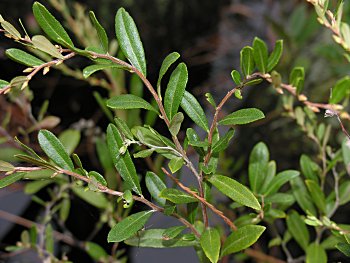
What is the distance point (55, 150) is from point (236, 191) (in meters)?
0.18

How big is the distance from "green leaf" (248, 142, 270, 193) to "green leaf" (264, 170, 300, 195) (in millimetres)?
15

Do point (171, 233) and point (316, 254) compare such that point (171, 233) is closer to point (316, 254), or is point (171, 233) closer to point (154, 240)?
point (154, 240)

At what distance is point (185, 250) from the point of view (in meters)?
1.04

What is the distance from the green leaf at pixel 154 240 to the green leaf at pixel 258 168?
14 cm

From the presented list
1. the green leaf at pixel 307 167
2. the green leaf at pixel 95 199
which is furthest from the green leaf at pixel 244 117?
the green leaf at pixel 95 199

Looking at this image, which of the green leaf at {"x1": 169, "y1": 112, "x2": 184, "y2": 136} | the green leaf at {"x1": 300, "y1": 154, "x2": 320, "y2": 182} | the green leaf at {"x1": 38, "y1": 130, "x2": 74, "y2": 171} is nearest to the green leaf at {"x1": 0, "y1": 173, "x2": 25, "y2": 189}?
the green leaf at {"x1": 38, "y1": 130, "x2": 74, "y2": 171}

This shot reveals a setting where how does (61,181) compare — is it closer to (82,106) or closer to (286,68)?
(82,106)

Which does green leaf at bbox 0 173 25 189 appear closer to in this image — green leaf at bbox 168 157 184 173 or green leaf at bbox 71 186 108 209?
green leaf at bbox 168 157 184 173

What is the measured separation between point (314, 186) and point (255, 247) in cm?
41

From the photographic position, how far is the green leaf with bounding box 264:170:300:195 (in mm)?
640

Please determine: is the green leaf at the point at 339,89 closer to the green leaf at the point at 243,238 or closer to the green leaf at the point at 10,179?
the green leaf at the point at 243,238

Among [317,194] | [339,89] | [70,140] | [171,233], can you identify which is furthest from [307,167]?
[70,140]

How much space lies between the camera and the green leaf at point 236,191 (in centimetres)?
51

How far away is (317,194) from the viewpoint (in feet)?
2.25
